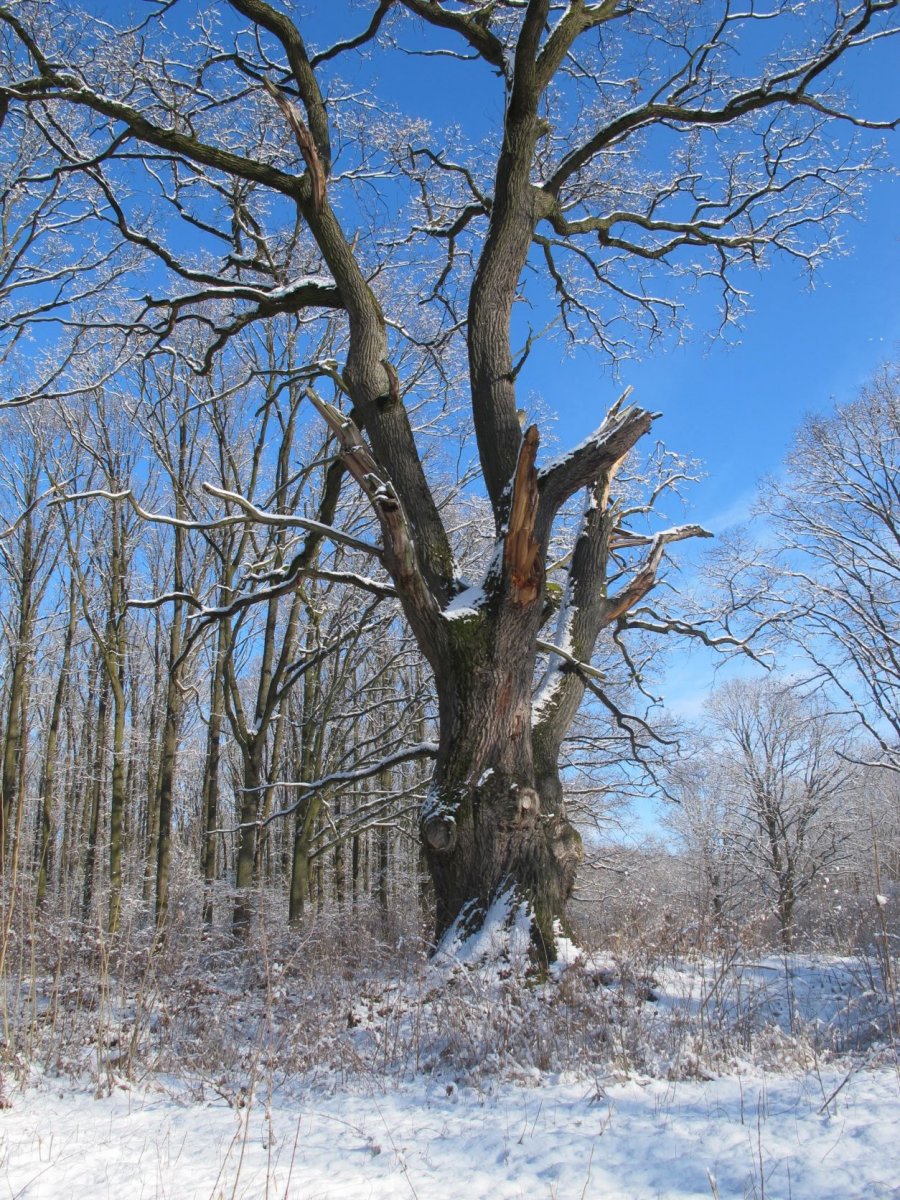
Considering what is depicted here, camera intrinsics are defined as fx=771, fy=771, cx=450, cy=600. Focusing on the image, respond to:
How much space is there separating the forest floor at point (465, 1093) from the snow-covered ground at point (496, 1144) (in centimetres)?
1

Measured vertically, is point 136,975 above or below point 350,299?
below

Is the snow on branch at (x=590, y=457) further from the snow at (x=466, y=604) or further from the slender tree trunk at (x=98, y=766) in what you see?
the slender tree trunk at (x=98, y=766)

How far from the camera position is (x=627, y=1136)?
8.14 ft

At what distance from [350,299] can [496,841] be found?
14.8 ft

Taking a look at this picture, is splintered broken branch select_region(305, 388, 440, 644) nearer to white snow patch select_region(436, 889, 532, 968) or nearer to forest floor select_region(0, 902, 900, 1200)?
white snow patch select_region(436, 889, 532, 968)

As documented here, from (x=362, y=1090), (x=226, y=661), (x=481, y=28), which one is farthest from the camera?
(x=226, y=661)

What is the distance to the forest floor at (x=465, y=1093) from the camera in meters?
2.27

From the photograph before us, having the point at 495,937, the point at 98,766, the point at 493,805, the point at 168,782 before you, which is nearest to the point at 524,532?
the point at 493,805

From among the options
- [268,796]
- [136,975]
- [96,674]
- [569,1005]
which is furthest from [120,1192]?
[96,674]

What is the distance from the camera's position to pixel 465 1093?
10.6ft

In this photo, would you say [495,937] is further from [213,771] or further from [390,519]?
[213,771]

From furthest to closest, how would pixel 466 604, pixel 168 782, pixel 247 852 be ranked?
1. pixel 168 782
2. pixel 247 852
3. pixel 466 604

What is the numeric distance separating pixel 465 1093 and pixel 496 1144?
0.73 m

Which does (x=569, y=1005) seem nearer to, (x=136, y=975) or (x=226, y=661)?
(x=136, y=975)
